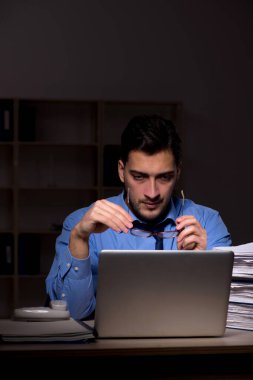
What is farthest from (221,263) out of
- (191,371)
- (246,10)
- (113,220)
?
(246,10)

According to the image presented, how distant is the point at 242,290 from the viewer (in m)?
1.92

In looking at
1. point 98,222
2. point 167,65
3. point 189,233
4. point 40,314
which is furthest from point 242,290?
point 167,65

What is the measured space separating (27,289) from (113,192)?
1.01 metres

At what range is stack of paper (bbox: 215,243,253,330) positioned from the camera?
74.3 inches

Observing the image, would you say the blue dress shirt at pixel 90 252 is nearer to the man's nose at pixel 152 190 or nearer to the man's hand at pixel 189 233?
the man's nose at pixel 152 190

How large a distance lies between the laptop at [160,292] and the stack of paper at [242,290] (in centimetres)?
18

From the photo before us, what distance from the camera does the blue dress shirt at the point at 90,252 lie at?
2141 millimetres

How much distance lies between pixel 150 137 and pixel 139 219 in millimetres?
296

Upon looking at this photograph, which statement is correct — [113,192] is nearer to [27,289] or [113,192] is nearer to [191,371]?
[27,289]

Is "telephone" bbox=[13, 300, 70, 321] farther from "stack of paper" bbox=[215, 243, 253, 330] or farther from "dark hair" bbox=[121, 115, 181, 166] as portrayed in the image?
"dark hair" bbox=[121, 115, 181, 166]

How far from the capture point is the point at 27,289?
5.45m

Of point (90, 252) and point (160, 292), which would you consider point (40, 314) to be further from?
point (90, 252)

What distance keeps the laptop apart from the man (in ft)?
1.18

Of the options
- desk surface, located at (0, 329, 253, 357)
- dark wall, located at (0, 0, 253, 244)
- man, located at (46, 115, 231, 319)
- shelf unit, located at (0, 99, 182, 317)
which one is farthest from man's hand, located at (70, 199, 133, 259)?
dark wall, located at (0, 0, 253, 244)
